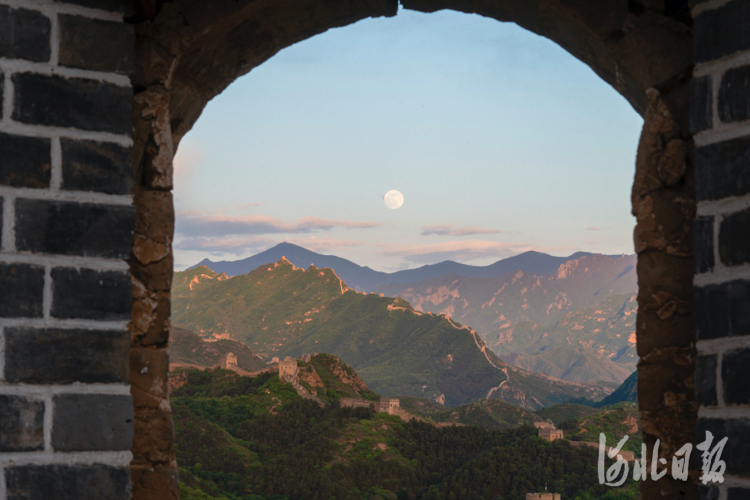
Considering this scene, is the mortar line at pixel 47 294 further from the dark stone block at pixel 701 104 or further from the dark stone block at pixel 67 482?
the dark stone block at pixel 701 104

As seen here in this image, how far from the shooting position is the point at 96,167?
6.18 ft

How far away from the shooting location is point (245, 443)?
4169cm

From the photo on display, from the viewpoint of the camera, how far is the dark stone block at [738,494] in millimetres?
1770

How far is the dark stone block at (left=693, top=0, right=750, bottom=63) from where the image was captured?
1871mm

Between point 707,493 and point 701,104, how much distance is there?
115cm

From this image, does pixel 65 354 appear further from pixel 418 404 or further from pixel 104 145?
pixel 418 404

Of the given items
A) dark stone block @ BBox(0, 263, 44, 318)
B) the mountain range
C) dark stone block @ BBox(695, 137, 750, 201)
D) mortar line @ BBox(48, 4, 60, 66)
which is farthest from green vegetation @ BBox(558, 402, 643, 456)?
the mountain range

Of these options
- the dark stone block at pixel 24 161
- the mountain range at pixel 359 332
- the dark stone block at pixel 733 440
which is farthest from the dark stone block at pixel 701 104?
the mountain range at pixel 359 332

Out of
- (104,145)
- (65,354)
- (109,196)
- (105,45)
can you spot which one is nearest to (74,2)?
(105,45)

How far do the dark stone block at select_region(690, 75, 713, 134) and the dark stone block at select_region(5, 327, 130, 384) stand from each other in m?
1.82

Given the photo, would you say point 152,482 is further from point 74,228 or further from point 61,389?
point 74,228

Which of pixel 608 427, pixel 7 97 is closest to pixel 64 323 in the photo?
pixel 7 97

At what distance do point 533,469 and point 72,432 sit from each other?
34560 millimetres

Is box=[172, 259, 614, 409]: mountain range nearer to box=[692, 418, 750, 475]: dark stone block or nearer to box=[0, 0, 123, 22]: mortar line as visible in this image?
box=[692, 418, 750, 475]: dark stone block
